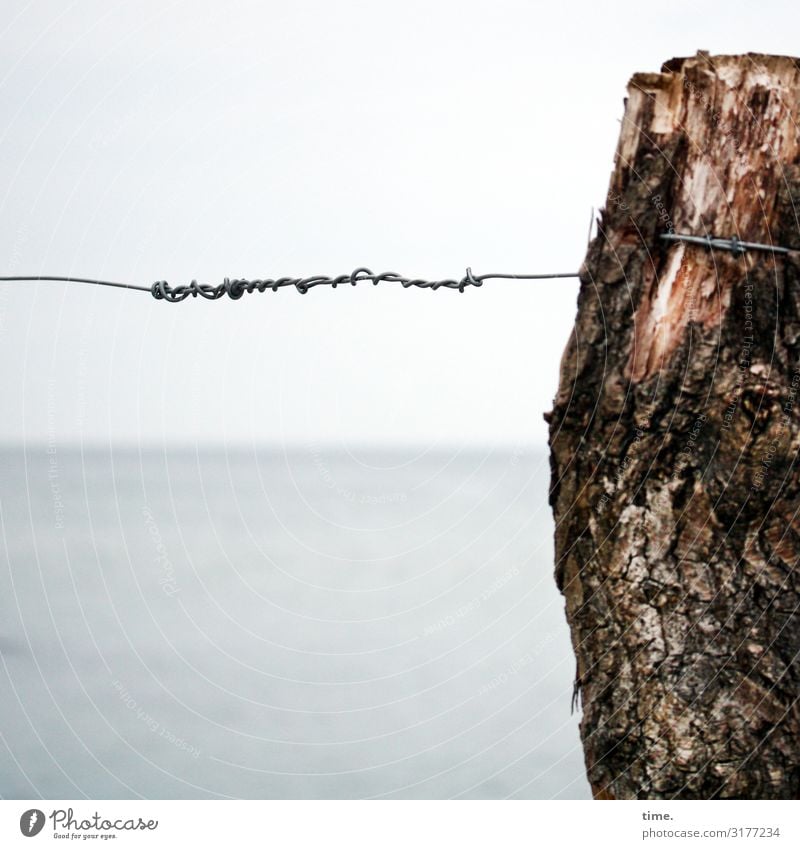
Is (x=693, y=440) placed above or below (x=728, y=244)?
below

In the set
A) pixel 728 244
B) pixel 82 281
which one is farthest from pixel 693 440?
pixel 82 281

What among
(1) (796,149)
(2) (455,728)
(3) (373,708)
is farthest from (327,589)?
(1) (796,149)

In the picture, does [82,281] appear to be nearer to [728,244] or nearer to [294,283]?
[294,283]

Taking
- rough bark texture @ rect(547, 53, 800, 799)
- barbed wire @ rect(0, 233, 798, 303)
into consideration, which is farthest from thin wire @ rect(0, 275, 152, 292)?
rough bark texture @ rect(547, 53, 800, 799)

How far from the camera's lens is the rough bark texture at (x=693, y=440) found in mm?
1719

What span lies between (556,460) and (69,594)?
1280mm

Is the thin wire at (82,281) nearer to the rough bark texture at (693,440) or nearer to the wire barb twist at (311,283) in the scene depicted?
the wire barb twist at (311,283)

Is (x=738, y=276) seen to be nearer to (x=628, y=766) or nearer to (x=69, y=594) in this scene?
(x=628, y=766)

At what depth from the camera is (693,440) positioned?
1.78 metres

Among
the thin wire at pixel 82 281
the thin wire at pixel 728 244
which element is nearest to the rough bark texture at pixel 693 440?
the thin wire at pixel 728 244

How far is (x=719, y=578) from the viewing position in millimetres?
1798

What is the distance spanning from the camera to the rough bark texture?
172 cm

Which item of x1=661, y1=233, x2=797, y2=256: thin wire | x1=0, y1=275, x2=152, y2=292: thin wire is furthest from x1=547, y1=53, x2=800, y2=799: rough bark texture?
x1=0, y1=275, x2=152, y2=292: thin wire

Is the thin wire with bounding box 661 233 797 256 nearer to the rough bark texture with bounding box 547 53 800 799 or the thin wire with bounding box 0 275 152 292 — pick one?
the rough bark texture with bounding box 547 53 800 799
